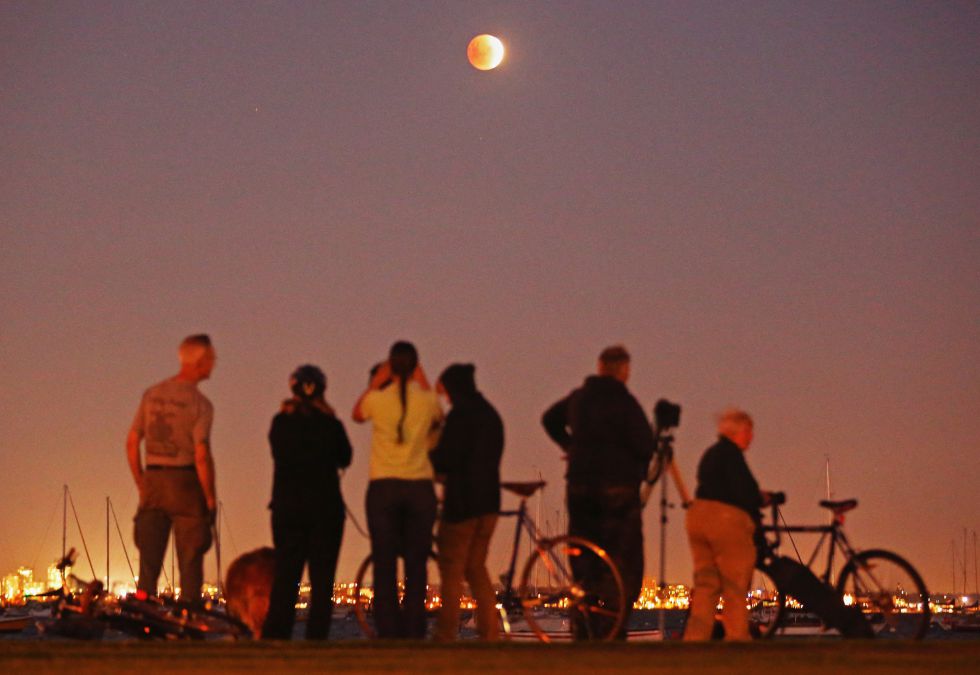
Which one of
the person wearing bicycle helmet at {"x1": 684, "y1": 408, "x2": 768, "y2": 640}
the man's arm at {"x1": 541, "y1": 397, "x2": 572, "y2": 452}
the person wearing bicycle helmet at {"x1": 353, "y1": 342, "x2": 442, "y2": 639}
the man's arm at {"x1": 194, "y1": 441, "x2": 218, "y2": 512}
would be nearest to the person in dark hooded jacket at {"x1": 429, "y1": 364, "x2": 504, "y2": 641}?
the person wearing bicycle helmet at {"x1": 353, "y1": 342, "x2": 442, "y2": 639}

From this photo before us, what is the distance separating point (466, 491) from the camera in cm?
1274

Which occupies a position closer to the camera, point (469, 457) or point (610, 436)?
point (469, 457)

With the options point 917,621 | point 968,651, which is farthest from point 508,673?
point 917,621

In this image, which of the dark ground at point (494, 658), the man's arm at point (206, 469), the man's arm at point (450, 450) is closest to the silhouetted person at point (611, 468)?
the man's arm at point (450, 450)

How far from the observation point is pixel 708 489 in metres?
12.7

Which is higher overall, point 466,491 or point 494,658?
point 466,491

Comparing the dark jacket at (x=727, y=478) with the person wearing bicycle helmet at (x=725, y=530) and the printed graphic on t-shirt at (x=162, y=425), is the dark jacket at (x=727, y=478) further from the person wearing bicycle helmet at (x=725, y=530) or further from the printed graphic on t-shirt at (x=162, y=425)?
the printed graphic on t-shirt at (x=162, y=425)

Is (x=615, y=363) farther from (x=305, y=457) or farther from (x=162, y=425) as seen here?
(x=162, y=425)

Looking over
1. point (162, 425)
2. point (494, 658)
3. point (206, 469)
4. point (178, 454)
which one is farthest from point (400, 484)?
point (494, 658)

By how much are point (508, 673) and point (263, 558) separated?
4711 millimetres

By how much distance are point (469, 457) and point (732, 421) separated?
1.96m

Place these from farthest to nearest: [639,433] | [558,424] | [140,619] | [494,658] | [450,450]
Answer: [558,424]
[140,619]
[639,433]
[450,450]
[494,658]

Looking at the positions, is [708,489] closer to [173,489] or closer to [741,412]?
[741,412]

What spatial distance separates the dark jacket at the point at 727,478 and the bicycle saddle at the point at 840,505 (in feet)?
3.24
